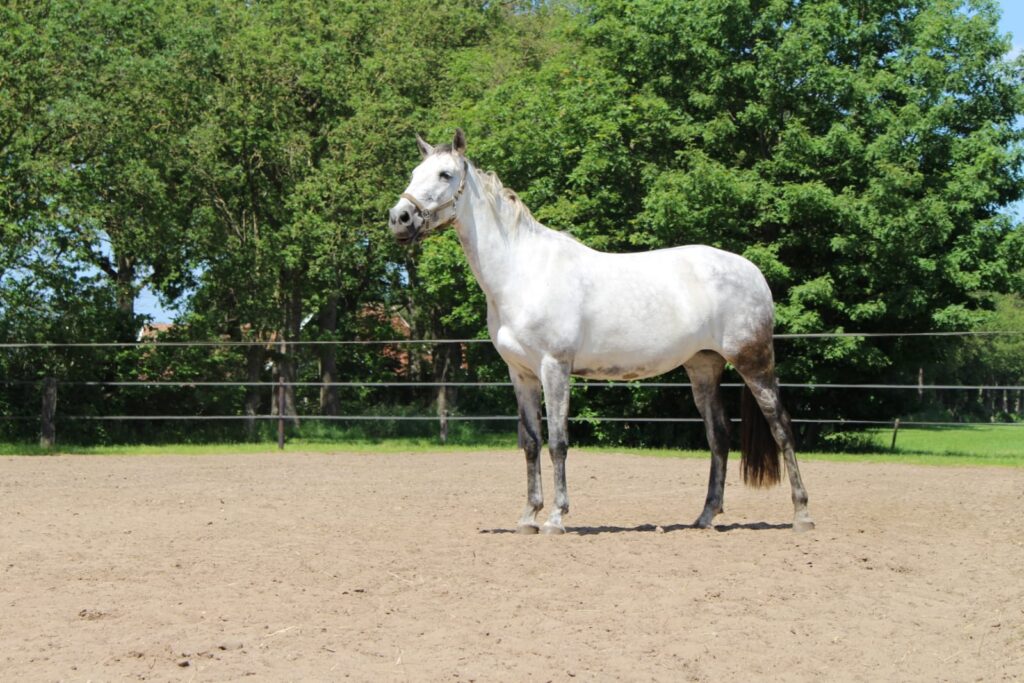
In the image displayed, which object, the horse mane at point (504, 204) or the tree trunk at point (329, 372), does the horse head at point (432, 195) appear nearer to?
the horse mane at point (504, 204)

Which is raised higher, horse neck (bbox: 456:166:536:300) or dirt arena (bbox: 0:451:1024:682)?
horse neck (bbox: 456:166:536:300)

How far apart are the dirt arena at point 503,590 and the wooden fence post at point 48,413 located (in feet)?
26.3

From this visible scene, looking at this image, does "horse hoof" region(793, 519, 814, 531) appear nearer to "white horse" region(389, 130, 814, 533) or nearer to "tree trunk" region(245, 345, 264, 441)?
"white horse" region(389, 130, 814, 533)

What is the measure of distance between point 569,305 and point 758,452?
178 cm

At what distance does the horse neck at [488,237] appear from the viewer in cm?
759

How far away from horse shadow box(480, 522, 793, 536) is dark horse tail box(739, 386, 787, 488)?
0.29 meters

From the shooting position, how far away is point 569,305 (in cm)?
748

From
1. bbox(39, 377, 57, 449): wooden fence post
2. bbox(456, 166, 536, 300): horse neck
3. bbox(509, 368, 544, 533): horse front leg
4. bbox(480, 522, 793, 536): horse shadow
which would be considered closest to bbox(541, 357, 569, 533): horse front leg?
bbox(509, 368, 544, 533): horse front leg

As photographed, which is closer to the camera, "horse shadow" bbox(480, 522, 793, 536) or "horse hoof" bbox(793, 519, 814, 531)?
"horse hoof" bbox(793, 519, 814, 531)

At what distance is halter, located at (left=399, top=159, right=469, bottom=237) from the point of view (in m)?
7.34

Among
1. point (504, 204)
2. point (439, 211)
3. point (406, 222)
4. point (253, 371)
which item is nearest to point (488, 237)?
point (504, 204)

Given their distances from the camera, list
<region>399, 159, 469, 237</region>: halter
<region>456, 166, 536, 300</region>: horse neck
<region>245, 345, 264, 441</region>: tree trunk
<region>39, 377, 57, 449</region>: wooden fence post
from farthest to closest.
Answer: <region>245, 345, 264, 441</region>: tree trunk → <region>39, 377, 57, 449</region>: wooden fence post → <region>456, 166, 536, 300</region>: horse neck → <region>399, 159, 469, 237</region>: halter

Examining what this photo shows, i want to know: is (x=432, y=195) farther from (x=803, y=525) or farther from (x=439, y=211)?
(x=803, y=525)

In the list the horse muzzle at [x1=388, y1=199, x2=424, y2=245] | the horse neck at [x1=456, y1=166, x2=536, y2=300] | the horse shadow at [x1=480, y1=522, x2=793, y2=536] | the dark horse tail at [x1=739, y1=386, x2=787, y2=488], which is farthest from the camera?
the dark horse tail at [x1=739, y1=386, x2=787, y2=488]
